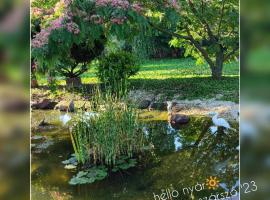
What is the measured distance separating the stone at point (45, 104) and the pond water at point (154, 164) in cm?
3

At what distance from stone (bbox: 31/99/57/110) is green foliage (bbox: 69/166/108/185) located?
1.66 feet

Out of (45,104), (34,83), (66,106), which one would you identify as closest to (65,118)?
(66,106)

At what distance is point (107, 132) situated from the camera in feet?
12.0

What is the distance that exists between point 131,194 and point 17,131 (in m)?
1.06

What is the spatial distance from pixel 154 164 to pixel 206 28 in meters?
1.06

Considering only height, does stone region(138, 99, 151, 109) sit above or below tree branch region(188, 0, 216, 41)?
below

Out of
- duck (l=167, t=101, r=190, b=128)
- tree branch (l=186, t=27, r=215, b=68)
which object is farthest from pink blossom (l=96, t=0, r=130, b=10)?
duck (l=167, t=101, r=190, b=128)

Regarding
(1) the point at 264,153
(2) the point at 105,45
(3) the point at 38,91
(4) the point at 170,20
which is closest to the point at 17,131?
(3) the point at 38,91

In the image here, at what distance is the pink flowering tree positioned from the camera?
3.23 m

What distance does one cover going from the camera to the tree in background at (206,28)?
3660mm

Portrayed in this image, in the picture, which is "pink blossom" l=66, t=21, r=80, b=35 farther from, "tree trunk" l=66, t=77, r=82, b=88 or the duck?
the duck

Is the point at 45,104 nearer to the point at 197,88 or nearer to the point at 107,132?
the point at 107,132

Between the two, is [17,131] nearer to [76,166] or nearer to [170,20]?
[76,166]

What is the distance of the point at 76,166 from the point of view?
3531 millimetres
